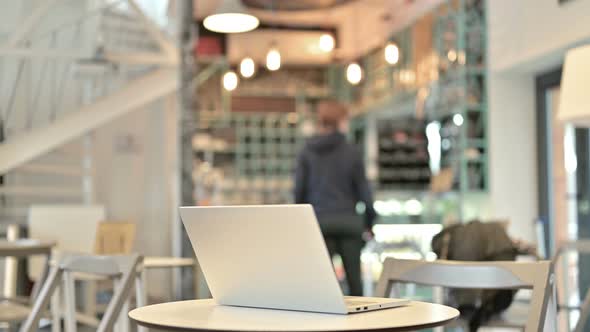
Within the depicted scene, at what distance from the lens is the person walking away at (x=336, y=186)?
14.6 feet

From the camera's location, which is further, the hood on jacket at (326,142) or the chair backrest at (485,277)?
the hood on jacket at (326,142)

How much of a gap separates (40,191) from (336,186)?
3.55 m

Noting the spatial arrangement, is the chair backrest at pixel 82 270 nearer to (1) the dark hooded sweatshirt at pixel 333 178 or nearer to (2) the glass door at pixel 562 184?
(1) the dark hooded sweatshirt at pixel 333 178

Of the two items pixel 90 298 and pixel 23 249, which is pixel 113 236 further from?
pixel 90 298

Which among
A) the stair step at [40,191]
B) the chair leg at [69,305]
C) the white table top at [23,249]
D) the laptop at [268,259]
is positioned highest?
the stair step at [40,191]

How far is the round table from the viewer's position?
150 centimetres

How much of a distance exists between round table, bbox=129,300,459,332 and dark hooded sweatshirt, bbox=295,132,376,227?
106 inches

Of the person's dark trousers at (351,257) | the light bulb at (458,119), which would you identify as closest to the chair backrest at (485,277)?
the person's dark trousers at (351,257)

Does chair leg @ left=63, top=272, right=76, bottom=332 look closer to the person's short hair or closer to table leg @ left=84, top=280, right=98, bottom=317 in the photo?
the person's short hair

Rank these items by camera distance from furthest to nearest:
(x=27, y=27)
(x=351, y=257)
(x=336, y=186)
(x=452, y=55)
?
(x=452, y=55)
(x=27, y=27)
(x=336, y=186)
(x=351, y=257)

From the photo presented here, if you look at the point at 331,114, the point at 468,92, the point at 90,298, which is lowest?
the point at 90,298

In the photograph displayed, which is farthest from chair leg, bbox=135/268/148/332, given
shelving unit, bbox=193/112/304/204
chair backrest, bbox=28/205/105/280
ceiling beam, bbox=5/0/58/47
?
shelving unit, bbox=193/112/304/204

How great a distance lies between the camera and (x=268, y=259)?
1718 millimetres

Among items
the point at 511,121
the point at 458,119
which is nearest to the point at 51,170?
the point at 458,119
